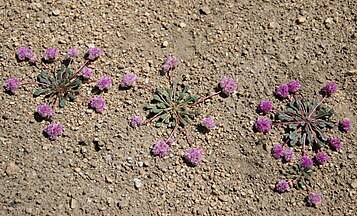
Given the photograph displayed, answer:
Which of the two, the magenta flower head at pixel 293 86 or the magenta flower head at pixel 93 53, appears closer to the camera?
the magenta flower head at pixel 293 86

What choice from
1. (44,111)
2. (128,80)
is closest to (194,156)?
(128,80)

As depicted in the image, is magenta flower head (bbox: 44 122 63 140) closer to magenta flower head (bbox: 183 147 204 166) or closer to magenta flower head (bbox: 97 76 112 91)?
magenta flower head (bbox: 97 76 112 91)

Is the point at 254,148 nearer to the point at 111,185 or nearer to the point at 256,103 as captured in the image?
the point at 256,103

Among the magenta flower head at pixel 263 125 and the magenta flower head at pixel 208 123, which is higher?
the magenta flower head at pixel 263 125

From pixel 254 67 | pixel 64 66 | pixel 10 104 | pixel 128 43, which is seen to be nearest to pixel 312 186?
pixel 254 67

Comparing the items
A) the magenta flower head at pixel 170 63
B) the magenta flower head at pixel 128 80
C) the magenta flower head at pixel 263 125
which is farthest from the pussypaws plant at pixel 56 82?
the magenta flower head at pixel 263 125

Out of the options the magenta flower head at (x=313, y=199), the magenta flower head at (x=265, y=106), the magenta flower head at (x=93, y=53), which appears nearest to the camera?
the magenta flower head at (x=313, y=199)

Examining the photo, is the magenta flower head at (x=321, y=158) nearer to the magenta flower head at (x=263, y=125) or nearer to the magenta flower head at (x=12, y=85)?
the magenta flower head at (x=263, y=125)

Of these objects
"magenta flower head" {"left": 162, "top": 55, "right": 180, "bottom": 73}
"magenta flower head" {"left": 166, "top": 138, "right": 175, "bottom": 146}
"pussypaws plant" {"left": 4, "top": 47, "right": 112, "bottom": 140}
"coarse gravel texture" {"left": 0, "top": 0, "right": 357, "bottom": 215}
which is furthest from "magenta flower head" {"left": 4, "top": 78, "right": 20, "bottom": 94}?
"magenta flower head" {"left": 166, "top": 138, "right": 175, "bottom": 146}

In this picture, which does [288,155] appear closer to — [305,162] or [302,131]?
[305,162]
